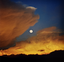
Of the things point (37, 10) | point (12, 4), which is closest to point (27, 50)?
point (37, 10)

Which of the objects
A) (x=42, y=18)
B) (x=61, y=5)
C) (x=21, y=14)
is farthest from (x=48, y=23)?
(x=21, y=14)

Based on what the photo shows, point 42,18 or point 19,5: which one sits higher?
point 19,5

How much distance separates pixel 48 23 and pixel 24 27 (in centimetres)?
70

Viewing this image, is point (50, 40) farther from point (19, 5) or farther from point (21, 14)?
point (19, 5)

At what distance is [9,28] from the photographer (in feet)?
8.20

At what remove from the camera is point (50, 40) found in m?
2.48

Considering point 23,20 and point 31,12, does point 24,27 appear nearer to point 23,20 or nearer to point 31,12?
point 23,20

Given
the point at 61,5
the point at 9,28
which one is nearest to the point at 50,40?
the point at 61,5

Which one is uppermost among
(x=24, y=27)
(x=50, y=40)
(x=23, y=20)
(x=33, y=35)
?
(x=23, y=20)

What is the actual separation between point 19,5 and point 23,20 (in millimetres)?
438

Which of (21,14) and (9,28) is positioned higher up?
(21,14)

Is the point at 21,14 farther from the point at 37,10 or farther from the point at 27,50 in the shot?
the point at 27,50

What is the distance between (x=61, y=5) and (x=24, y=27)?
1239 millimetres

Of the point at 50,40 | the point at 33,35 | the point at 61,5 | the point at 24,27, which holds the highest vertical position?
the point at 61,5
